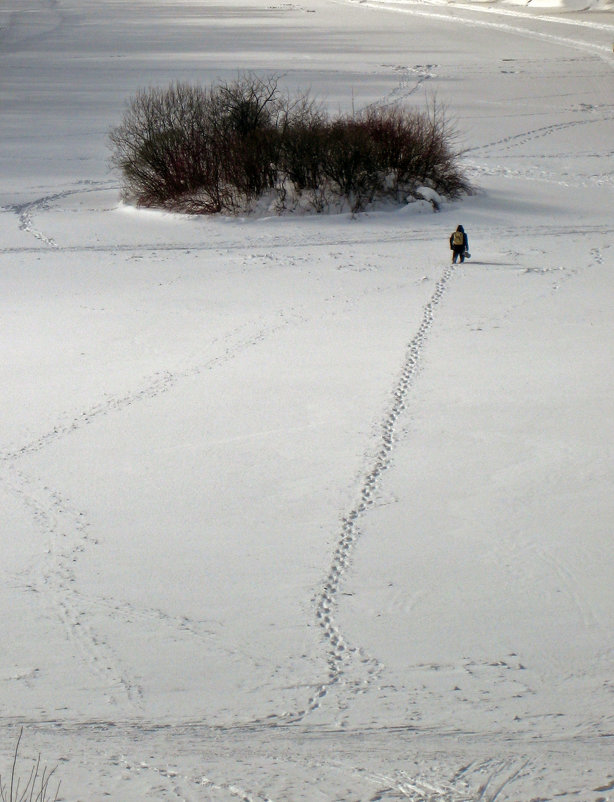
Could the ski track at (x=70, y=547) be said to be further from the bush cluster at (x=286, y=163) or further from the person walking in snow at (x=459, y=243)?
the bush cluster at (x=286, y=163)

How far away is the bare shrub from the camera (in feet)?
13.1

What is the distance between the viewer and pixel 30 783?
13.8 ft

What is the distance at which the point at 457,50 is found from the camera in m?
43.6

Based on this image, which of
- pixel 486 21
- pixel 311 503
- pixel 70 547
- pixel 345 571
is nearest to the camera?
pixel 345 571

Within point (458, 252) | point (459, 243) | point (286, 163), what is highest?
point (286, 163)

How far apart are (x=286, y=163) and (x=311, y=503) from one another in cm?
1287

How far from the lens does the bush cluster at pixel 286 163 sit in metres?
18.8

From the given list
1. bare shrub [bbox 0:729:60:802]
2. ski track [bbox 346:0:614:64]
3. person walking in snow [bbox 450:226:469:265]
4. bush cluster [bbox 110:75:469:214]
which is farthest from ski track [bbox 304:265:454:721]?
ski track [bbox 346:0:614:64]

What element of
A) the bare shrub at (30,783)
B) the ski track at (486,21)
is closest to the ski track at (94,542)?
the bare shrub at (30,783)

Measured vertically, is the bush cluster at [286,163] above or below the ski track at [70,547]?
above

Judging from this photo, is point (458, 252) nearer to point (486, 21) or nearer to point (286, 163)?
point (286, 163)

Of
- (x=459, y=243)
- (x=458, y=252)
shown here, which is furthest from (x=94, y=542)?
(x=458, y=252)

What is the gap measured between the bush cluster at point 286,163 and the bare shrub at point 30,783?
15.1 m

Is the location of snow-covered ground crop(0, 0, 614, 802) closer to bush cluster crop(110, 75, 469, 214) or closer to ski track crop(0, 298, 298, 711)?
ski track crop(0, 298, 298, 711)
